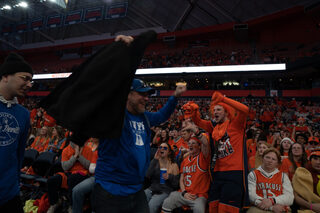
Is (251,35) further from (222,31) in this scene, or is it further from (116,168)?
(116,168)

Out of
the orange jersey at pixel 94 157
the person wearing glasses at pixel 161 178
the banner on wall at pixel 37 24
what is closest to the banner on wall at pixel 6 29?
the banner on wall at pixel 37 24

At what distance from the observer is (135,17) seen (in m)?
22.4

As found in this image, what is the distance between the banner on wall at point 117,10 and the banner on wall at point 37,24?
8837 millimetres

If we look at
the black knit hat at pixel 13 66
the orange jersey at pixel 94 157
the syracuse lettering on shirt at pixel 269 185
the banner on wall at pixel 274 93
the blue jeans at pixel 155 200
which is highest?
the banner on wall at pixel 274 93

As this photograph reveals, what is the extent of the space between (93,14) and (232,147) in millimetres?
22338

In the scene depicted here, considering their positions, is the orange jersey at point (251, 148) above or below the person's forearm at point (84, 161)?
above

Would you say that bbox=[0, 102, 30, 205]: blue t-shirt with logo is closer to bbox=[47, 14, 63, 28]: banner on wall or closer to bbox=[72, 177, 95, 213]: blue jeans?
bbox=[72, 177, 95, 213]: blue jeans

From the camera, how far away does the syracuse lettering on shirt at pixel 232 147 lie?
2502 millimetres

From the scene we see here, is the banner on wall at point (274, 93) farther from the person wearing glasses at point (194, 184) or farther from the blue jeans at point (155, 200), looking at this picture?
the blue jeans at point (155, 200)

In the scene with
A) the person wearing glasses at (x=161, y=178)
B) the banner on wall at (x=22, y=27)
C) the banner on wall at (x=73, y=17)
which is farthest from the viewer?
the banner on wall at (x=22, y=27)

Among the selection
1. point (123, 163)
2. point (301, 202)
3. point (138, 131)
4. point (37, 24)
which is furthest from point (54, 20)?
point (301, 202)

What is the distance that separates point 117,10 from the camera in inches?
794

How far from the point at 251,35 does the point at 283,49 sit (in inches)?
137

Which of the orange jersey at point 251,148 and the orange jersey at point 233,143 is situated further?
the orange jersey at point 251,148
